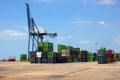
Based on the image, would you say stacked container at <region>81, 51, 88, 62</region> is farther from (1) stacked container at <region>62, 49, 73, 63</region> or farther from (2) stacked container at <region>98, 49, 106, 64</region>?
(2) stacked container at <region>98, 49, 106, 64</region>

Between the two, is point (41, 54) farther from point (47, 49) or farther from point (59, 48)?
point (59, 48)

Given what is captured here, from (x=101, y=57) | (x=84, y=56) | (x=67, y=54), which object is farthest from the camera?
(x=84, y=56)

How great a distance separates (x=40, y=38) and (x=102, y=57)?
59156 millimetres

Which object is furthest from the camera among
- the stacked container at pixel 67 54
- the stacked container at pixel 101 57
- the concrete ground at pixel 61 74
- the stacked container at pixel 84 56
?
the stacked container at pixel 84 56

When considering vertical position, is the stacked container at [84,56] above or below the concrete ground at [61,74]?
above

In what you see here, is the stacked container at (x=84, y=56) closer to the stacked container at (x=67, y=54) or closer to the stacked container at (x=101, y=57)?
the stacked container at (x=67, y=54)

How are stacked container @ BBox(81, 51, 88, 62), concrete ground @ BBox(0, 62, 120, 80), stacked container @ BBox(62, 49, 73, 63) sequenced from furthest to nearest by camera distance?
1. stacked container @ BBox(81, 51, 88, 62)
2. stacked container @ BBox(62, 49, 73, 63)
3. concrete ground @ BBox(0, 62, 120, 80)

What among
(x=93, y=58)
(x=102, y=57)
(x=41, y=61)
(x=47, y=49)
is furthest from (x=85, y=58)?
(x=102, y=57)

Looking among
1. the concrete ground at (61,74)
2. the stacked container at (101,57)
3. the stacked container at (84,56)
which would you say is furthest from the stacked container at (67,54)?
the concrete ground at (61,74)

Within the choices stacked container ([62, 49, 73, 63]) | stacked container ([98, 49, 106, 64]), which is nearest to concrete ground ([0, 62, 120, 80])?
stacked container ([98, 49, 106, 64])

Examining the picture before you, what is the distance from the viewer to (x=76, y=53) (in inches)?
5133

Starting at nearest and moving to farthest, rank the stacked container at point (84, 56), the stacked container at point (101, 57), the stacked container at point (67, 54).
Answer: the stacked container at point (101, 57)
the stacked container at point (67, 54)
the stacked container at point (84, 56)

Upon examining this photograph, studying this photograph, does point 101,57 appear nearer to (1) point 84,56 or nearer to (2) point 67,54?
(2) point 67,54

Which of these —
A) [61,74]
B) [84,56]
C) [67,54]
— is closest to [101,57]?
[67,54]
